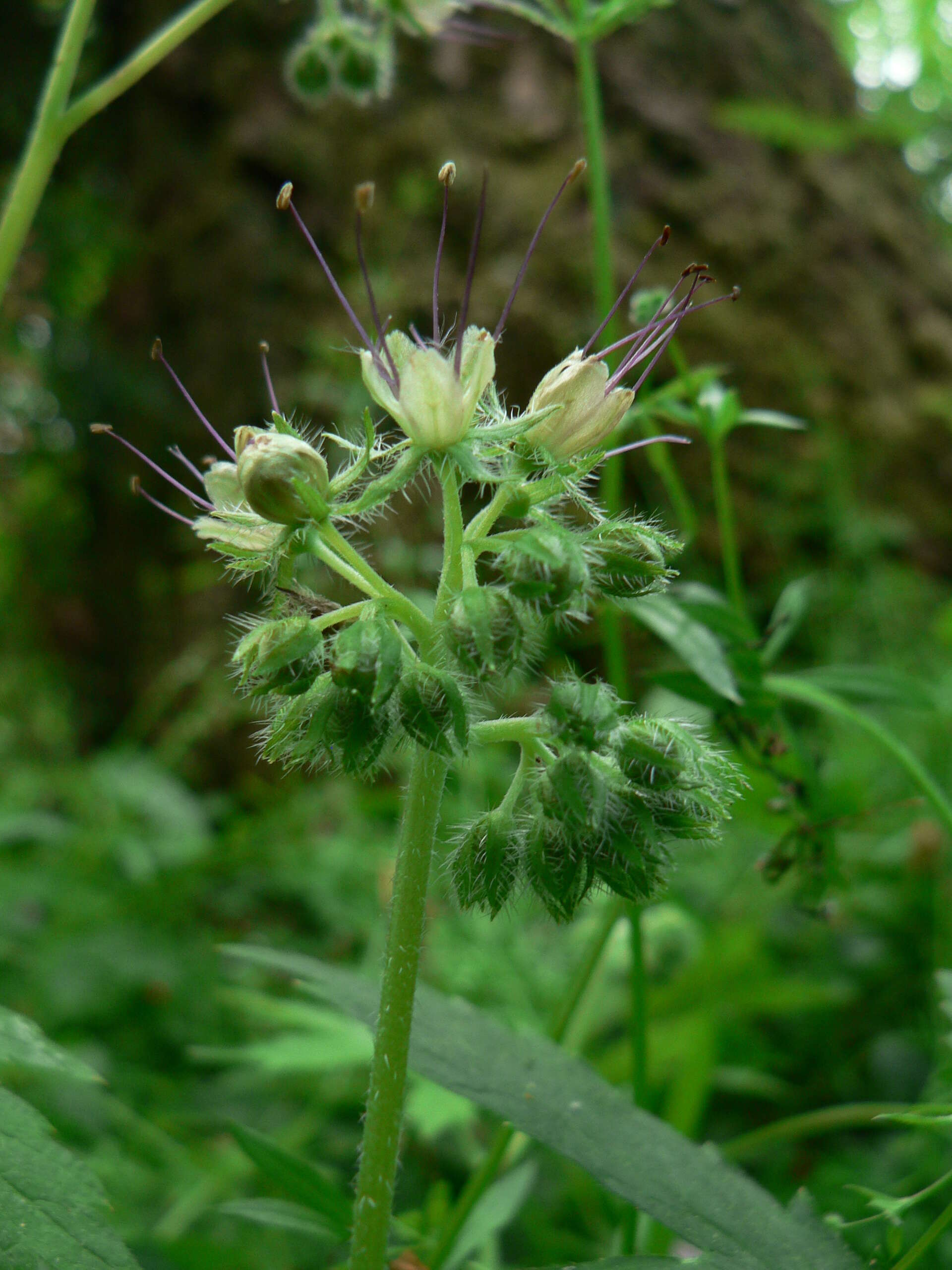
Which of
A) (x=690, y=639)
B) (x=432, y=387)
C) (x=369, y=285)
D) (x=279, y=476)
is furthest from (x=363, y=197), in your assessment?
(x=690, y=639)

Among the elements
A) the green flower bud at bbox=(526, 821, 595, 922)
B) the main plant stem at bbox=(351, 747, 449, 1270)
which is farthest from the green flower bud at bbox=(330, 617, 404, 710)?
the green flower bud at bbox=(526, 821, 595, 922)

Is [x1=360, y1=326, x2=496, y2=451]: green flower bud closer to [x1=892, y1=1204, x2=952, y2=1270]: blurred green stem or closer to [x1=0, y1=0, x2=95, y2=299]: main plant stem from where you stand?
[x1=0, y1=0, x2=95, y2=299]: main plant stem

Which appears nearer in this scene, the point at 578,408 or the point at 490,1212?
the point at 578,408

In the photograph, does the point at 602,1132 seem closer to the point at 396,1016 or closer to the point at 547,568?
the point at 396,1016

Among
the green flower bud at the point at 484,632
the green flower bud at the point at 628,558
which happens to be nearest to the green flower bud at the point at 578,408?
the green flower bud at the point at 628,558

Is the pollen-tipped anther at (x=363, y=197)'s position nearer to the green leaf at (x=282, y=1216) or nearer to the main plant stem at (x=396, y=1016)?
the main plant stem at (x=396, y=1016)

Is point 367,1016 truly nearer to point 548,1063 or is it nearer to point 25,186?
point 548,1063
